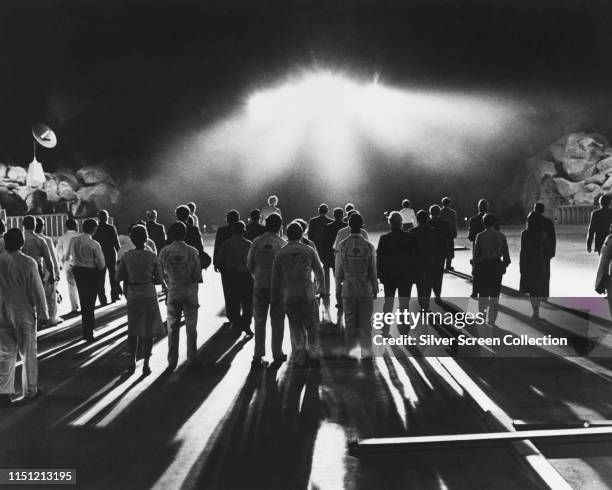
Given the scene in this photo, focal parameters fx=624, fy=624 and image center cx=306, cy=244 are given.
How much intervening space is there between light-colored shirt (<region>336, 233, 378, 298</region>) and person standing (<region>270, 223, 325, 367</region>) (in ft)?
1.49

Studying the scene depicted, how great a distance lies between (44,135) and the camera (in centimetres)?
3238

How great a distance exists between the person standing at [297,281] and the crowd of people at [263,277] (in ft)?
0.04

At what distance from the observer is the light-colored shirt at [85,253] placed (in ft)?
27.7

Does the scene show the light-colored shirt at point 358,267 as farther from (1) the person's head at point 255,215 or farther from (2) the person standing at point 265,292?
A: (1) the person's head at point 255,215

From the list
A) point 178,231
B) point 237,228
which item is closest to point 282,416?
point 178,231

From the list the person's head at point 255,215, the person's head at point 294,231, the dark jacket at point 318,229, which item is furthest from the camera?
the dark jacket at point 318,229

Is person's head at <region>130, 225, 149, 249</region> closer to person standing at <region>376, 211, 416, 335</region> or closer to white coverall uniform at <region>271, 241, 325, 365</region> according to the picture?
white coverall uniform at <region>271, 241, 325, 365</region>

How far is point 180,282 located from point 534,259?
5404mm

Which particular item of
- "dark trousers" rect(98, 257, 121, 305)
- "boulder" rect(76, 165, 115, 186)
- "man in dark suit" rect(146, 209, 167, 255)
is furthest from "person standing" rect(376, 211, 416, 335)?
"boulder" rect(76, 165, 115, 186)

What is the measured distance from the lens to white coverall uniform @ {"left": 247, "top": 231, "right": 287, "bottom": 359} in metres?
6.96

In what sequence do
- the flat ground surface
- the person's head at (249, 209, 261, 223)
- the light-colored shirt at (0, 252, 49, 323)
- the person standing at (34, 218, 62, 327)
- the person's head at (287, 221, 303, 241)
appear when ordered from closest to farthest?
the flat ground surface → the light-colored shirt at (0, 252, 49, 323) → the person's head at (287, 221, 303, 241) → the person standing at (34, 218, 62, 327) → the person's head at (249, 209, 261, 223)

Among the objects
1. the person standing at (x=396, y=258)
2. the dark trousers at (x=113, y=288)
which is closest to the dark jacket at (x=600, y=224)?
the person standing at (x=396, y=258)

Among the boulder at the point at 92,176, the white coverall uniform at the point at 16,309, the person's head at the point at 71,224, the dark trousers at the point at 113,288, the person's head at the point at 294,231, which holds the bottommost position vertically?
the dark trousers at the point at 113,288

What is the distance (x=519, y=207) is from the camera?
3484 centimetres
